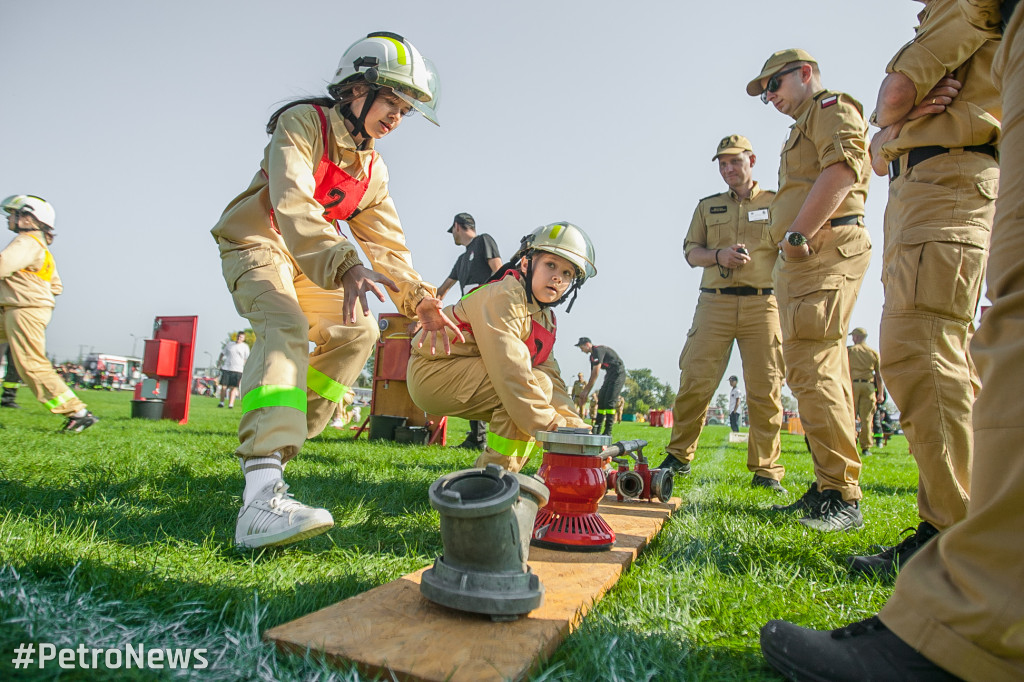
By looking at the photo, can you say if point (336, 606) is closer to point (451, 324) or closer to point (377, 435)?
point (451, 324)

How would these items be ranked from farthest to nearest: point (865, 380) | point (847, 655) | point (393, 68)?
point (865, 380)
point (393, 68)
point (847, 655)

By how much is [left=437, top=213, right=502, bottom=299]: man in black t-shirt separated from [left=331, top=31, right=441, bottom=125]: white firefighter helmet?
480 centimetres

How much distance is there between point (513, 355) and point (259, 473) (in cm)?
156

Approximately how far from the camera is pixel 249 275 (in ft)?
9.90

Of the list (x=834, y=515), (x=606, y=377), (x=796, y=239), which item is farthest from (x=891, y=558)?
(x=606, y=377)

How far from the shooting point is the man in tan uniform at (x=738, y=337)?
5266 mm

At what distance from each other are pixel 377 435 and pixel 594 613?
727 centimetres

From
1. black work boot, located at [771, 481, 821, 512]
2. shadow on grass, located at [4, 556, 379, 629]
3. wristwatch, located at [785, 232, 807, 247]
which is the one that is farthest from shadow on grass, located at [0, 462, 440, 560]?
wristwatch, located at [785, 232, 807, 247]

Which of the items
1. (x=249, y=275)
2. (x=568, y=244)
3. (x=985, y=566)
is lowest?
(x=985, y=566)

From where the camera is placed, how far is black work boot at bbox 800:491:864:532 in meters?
3.41

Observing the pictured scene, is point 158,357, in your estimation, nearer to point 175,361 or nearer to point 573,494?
point 175,361

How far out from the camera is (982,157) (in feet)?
8.58

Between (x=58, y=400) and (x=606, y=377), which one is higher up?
(x=606, y=377)

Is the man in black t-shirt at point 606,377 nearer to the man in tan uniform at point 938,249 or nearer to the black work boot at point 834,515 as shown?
the black work boot at point 834,515
